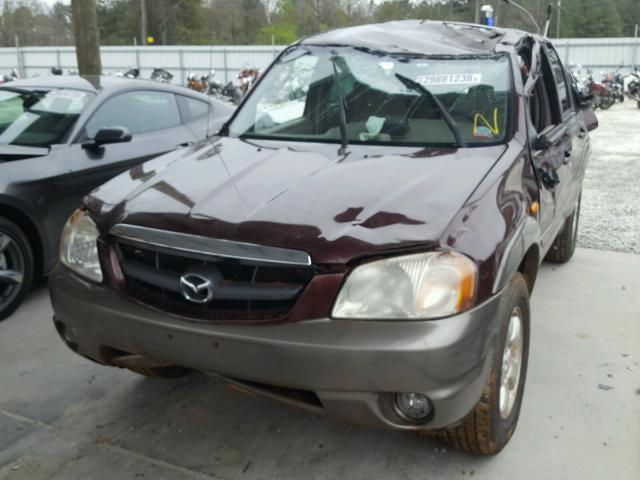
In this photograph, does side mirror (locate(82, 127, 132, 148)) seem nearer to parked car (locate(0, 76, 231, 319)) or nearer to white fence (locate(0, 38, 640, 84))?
parked car (locate(0, 76, 231, 319))

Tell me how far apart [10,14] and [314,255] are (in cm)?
5983

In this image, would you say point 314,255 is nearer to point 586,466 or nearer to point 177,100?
point 586,466

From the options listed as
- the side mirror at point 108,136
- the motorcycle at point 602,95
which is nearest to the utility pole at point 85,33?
the side mirror at point 108,136

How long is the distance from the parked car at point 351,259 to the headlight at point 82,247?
0.03 ft

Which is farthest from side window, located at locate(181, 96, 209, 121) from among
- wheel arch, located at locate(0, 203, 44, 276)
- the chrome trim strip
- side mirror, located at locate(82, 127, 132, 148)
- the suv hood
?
the chrome trim strip

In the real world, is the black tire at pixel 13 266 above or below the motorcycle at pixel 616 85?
below

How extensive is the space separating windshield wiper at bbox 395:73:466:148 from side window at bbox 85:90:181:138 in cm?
259

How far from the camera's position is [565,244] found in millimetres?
5152

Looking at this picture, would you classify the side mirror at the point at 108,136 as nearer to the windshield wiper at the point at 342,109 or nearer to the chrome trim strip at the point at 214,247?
the windshield wiper at the point at 342,109

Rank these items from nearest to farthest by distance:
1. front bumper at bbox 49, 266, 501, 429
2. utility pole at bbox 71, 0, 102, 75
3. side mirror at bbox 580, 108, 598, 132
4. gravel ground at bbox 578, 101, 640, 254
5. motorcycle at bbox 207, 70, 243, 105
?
front bumper at bbox 49, 266, 501, 429 < side mirror at bbox 580, 108, 598, 132 < gravel ground at bbox 578, 101, 640, 254 < utility pole at bbox 71, 0, 102, 75 < motorcycle at bbox 207, 70, 243, 105

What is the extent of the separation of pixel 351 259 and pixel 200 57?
101ft

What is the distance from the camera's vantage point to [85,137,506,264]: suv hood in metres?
2.23

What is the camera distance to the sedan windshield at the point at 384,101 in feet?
10.5

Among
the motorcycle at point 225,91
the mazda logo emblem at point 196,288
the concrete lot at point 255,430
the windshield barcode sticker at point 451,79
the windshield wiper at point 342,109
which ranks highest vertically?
the windshield barcode sticker at point 451,79
